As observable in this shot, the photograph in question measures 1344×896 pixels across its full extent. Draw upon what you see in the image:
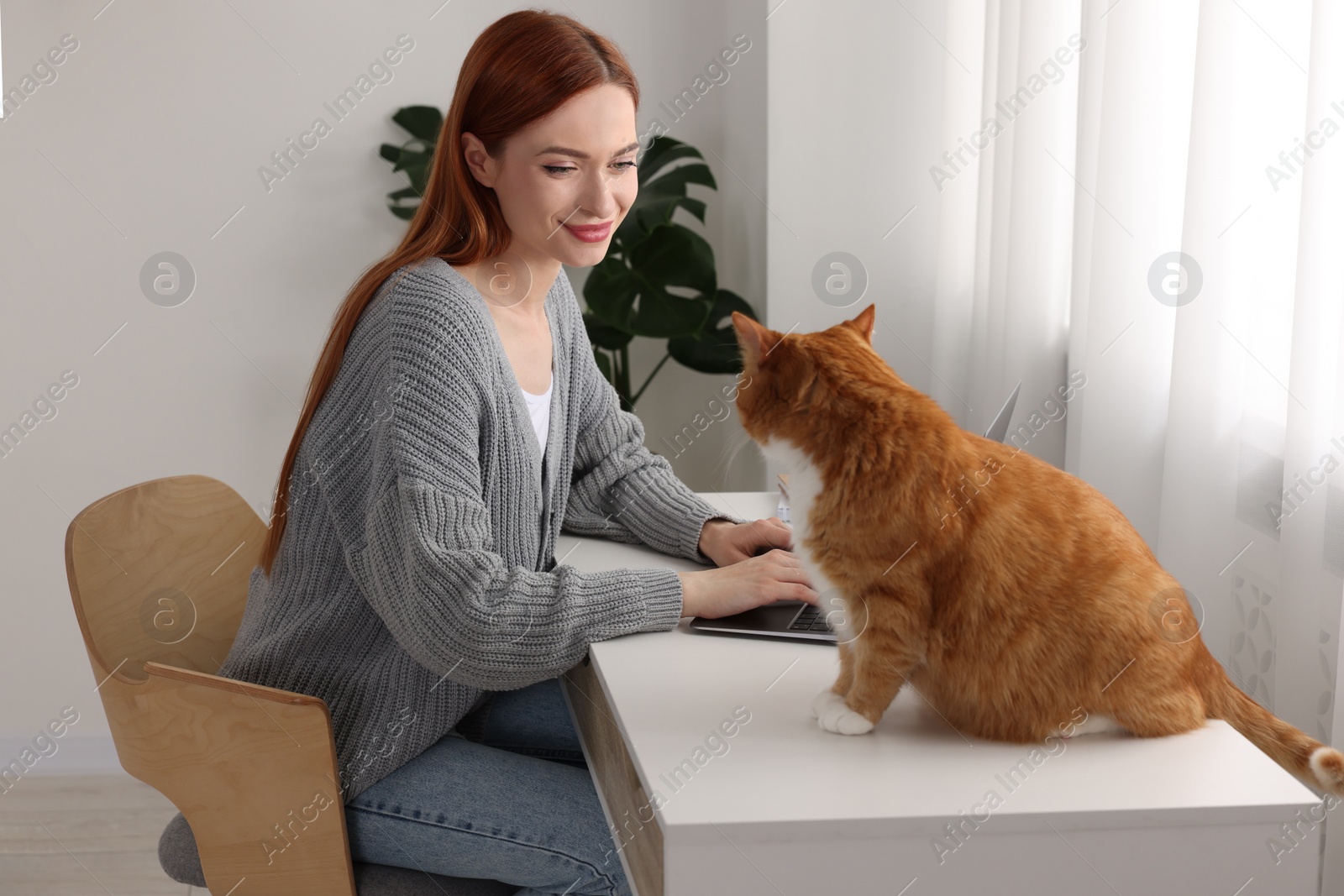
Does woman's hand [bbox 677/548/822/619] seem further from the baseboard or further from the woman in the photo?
the baseboard

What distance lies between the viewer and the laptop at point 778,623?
45.1 inches

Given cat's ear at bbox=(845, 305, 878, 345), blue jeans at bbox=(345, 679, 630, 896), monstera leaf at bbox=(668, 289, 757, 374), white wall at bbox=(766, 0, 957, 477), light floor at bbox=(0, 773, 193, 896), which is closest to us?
cat's ear at bbox=(845, 305, 878, 345)

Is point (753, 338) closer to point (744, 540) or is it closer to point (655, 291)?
point (744, 540)

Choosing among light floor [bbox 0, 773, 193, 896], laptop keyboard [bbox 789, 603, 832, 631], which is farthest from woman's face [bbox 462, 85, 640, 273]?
light floor [bbox 0, 773, 193, 896]

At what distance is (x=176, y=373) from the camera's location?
278 centimetres

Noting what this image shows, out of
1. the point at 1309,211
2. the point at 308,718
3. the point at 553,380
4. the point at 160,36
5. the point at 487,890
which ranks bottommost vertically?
the point at 487,890

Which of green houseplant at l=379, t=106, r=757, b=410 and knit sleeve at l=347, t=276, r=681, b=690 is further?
green houseplant at l=379, t=106, r=757, b=410

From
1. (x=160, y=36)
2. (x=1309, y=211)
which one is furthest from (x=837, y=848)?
(x=160, y=36)

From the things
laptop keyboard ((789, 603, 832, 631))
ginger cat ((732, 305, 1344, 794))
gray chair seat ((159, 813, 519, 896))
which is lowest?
gray chair seat ((159, 813, 519, 896))

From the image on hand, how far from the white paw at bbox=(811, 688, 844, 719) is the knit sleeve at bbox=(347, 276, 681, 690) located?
9.3 inches

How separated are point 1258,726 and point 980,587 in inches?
10.7

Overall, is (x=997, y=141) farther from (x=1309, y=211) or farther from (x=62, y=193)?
(x=62, y=193)

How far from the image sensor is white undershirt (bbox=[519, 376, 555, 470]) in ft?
4.46

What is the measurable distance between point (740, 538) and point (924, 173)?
127cm
